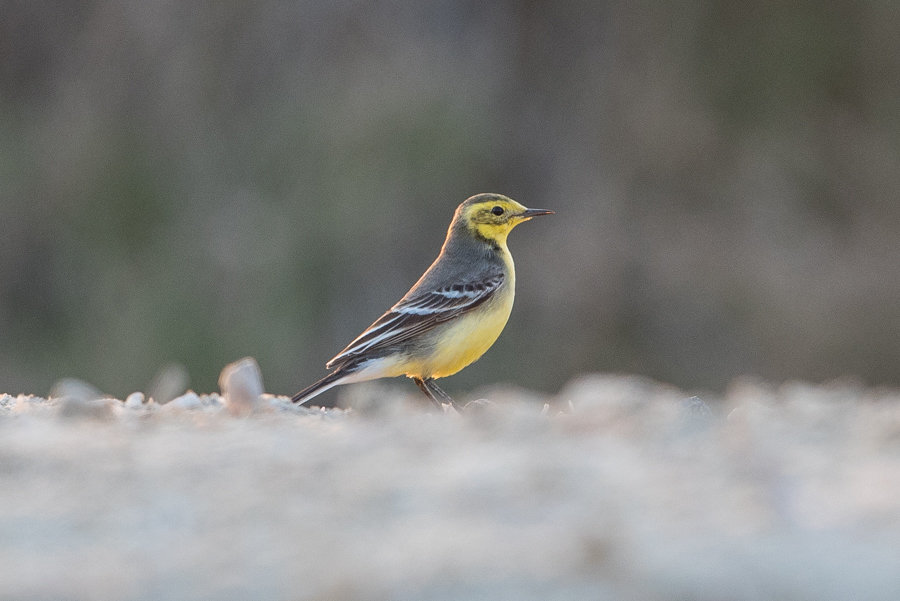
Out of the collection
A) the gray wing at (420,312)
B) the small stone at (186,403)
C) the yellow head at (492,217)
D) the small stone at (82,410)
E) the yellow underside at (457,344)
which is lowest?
the small stone at (82,410)

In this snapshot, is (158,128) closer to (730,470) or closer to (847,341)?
(847,341)

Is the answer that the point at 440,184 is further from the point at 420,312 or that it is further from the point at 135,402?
the point at 135,402

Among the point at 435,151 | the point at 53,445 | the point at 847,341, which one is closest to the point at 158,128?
the point at 435,151

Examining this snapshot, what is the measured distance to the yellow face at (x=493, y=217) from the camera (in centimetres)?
785

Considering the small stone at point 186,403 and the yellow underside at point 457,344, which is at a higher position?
the yellow underside at point 457,344

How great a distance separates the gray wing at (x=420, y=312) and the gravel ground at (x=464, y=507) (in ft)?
8.64

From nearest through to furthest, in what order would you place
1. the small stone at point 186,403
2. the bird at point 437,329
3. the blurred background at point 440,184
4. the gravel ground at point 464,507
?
the gravel ground at point 464,507, the small stone at point 186,403, the bird at point 437,329, the blurred background at point 440,184

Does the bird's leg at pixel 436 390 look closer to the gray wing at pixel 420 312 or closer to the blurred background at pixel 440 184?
the gray wing at pixel 420 312

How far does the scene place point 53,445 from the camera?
3695 millimetres

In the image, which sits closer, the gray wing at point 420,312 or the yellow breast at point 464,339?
the gray wing at point 420,312

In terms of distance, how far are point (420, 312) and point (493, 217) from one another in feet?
3.31

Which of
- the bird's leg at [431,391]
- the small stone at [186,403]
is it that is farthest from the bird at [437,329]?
the small stone at [186,403]

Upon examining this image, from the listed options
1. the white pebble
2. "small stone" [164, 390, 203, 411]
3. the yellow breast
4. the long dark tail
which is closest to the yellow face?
the yellow breast

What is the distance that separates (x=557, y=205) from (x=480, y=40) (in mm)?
2646
